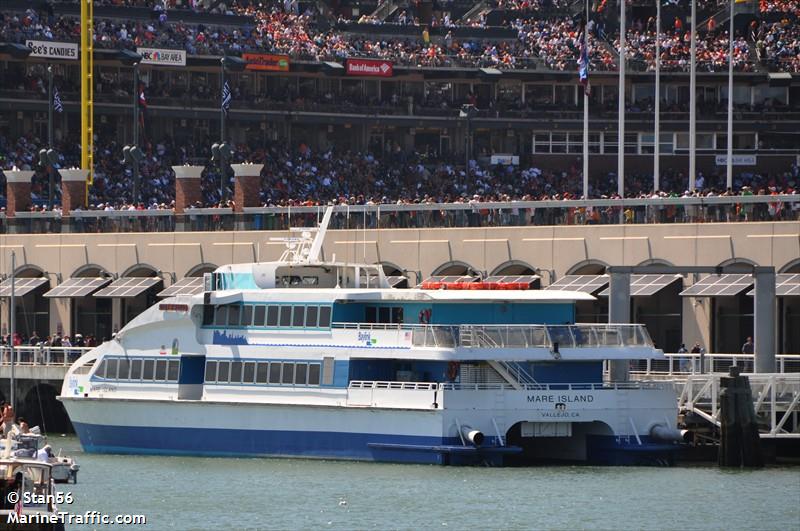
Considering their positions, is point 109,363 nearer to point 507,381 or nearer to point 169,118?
point 507,381

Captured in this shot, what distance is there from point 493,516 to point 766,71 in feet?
228

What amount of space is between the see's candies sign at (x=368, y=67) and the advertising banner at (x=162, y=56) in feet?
29.9

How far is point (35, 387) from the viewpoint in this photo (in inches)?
2852

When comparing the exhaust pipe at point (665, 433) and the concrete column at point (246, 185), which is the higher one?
the concrete column at point (246, 185)

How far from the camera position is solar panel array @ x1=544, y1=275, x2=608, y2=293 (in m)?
68.8

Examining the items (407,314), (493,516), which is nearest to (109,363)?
(407,314)

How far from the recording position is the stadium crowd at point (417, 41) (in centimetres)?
10938

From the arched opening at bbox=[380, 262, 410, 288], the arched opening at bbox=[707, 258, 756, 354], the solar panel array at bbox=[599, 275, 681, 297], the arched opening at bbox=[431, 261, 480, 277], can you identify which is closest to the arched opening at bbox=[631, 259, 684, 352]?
the solar panel array at bbox=[599, 275, 681, 297]

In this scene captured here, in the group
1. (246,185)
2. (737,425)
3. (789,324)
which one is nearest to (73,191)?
(246,185)

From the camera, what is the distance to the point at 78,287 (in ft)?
262

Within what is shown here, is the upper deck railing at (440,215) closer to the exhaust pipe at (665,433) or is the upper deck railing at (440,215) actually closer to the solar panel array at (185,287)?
the solar panel array at (185,287)

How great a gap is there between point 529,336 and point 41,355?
75.5 ft

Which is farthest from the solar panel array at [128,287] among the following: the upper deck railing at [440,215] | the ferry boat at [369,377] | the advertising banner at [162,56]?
the advertising banner at [162,56]

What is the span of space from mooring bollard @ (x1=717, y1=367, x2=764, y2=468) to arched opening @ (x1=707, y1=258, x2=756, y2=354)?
13.8 meters
